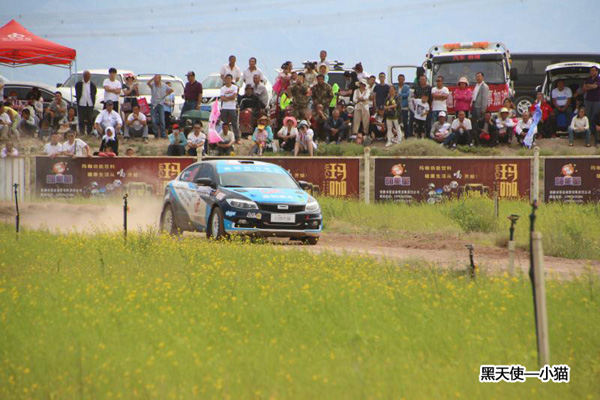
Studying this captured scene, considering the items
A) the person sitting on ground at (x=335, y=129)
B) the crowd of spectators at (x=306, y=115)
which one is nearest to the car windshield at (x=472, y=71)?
the crowd of spectators at (x=306, y=115)

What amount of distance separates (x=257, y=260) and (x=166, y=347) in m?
5.31

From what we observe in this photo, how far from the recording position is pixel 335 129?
2942 centimetres

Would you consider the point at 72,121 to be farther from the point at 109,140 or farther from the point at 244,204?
the point at 244,204

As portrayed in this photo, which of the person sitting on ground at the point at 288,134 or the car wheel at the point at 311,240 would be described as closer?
the car wheel at the point at 311,240

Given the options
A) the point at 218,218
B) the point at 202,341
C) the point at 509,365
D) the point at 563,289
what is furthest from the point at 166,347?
the point at 218,218

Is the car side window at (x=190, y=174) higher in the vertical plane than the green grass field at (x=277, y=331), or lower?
higher

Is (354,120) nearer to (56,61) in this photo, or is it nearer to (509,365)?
(56,61)

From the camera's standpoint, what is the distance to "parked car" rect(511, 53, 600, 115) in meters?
44.7

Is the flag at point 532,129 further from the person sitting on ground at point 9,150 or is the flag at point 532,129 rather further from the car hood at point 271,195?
the person sitting on ground at point 9,150

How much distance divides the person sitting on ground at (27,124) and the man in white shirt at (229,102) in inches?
266

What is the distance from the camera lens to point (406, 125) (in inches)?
1204

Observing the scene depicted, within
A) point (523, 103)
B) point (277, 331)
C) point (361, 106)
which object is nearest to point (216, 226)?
point (277, 331)

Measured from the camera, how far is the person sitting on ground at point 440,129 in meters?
28.9

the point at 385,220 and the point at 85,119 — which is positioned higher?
the point at 85,119
